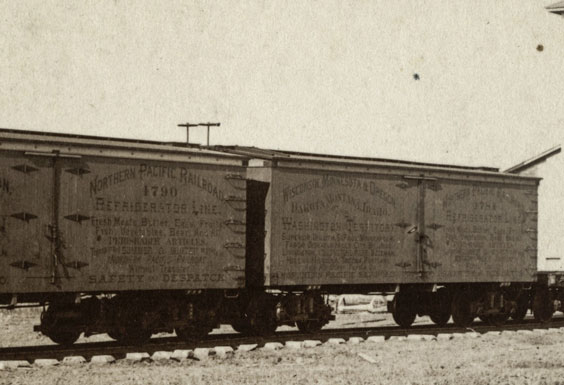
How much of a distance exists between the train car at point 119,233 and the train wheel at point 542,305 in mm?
9212

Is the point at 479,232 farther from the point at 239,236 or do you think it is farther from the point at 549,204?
the point at 549,204

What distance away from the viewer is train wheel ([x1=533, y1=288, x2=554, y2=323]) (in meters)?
24.2

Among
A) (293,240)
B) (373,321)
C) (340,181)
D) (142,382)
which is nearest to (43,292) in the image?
(142,382)

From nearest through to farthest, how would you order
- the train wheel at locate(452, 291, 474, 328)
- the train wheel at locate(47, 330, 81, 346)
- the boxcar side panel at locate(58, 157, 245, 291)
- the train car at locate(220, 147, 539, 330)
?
the boxcar side panel at locate(58, 157, 245, 291), the train wheel at locate(47, 330, 81, 346), the train car at locate(220, 147, 539, 330), the train wheel at locate(452, 291, 474, 328)

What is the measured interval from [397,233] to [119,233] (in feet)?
22.0

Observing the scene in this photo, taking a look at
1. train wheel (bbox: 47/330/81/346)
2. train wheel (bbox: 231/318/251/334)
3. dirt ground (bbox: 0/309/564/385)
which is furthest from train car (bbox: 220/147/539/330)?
train wheel (bbox: 47/330/81/346)

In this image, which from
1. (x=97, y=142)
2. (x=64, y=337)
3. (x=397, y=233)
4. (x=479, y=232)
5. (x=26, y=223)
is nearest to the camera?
(x=26, y=223)

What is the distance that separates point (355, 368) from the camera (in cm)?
1413

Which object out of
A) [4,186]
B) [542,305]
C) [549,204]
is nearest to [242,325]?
[4,186]

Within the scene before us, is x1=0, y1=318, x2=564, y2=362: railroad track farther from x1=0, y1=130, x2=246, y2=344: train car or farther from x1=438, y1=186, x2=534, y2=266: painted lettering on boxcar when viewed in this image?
x1=438, y1=186, x2=534, y2=266: painted lettering on boxcar

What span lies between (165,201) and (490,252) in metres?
8.94

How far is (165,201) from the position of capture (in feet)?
55.5

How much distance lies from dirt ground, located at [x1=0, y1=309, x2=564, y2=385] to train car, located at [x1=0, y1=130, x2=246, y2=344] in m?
1.80

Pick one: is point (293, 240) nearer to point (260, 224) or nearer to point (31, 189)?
point (260, 224)
